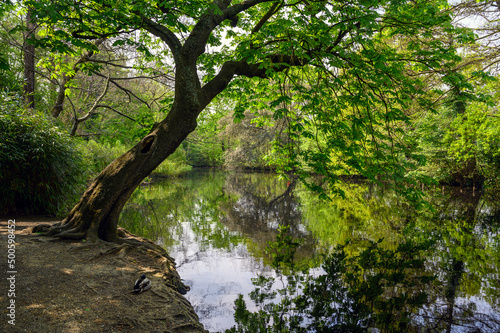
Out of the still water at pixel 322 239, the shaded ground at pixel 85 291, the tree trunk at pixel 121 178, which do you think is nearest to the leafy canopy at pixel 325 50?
the tree trunk at pixel 121 178

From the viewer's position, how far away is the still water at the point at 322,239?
15.6 ft

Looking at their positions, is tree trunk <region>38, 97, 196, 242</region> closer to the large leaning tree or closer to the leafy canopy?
the large leaning tree

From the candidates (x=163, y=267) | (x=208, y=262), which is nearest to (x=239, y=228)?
(x=208, y=262)

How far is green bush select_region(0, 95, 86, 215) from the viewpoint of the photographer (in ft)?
22.8

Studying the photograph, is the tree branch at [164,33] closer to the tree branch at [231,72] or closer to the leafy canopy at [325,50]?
the leafy canopy at [325,50]

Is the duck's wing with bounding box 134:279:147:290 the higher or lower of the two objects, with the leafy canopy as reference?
lower

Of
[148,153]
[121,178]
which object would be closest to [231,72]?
[148,153]

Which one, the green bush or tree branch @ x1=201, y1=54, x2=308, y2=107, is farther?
the green bush

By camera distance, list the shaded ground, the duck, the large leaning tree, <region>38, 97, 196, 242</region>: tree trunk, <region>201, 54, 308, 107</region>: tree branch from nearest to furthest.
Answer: the shaded ground → the duck → the large leaning tree → <region>38, 97, 196, 242</region>: tree trunk → <region>201, 54, 308, 107</region>: tree branch

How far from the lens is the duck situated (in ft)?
13.5

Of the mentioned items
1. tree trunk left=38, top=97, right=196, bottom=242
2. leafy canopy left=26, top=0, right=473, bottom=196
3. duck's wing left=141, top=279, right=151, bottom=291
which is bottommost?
duck's wing left=141, top=279, right=151, bottom=291

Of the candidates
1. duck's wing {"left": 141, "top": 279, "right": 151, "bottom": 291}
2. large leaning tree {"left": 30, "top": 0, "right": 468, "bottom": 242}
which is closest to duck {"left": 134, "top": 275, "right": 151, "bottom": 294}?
duck's wing {"left": 141, "top": 279, "right": 151, "bottom": 291}

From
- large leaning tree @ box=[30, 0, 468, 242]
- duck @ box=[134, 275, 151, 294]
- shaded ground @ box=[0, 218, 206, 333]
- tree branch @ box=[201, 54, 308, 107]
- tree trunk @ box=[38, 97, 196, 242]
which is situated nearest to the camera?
shaded ground @ box=[0, 218, 206, 333]

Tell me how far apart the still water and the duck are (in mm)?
990
